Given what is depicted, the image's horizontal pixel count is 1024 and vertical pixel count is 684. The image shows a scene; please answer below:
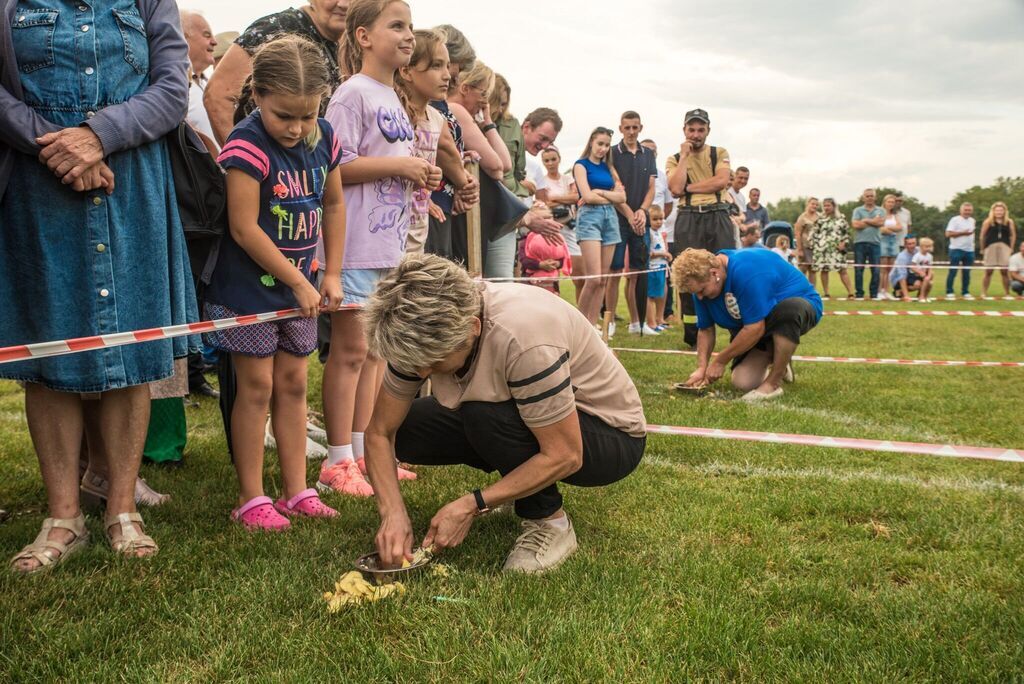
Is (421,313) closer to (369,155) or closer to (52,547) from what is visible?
(52,547)

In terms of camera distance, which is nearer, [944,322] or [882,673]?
[882,673]

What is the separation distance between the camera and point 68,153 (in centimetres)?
254

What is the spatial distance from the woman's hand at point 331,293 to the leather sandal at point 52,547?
1188 mm

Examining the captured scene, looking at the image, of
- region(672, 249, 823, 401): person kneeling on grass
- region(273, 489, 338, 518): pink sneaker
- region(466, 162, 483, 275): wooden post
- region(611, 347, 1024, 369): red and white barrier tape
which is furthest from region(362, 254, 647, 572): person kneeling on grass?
region(611, 347, 1024, 369): red and white barrier tape

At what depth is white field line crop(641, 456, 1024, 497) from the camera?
381cm

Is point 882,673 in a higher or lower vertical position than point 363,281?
lower

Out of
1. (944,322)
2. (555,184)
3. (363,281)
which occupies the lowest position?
(944,322)

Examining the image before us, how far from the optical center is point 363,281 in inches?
149

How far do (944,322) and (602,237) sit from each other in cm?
674

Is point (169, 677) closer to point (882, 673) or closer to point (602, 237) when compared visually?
point (882, 673)

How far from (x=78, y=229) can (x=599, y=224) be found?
21.0 feet

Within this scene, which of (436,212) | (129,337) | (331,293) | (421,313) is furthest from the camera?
(436,212)

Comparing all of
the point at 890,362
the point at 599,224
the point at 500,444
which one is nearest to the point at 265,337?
the point at 500,444

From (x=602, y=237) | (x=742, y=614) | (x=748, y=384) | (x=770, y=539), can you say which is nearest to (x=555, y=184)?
(x=602, y=237)
